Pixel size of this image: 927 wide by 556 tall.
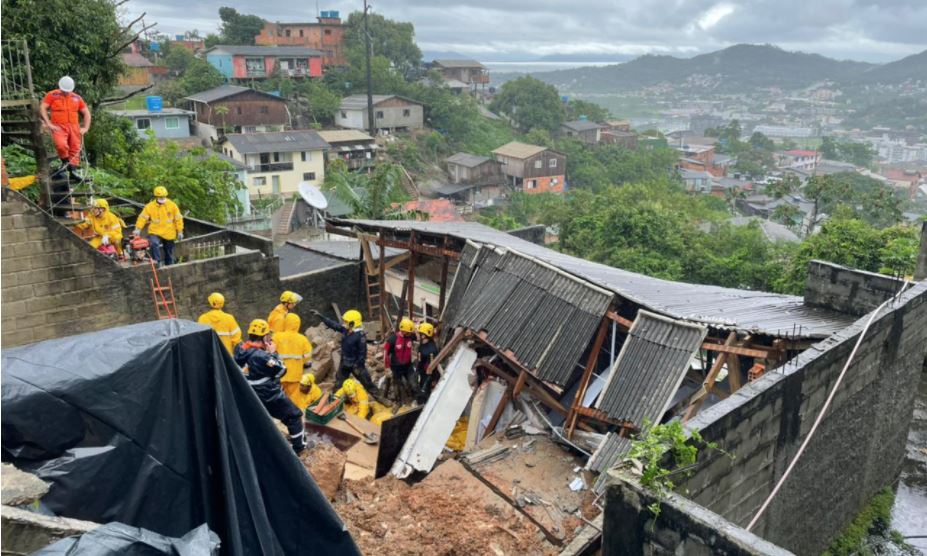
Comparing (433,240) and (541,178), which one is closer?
(433,240)

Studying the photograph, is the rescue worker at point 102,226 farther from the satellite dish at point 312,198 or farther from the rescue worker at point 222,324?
the satellite dish at point 312,198

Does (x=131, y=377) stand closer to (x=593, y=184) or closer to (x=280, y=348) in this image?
(x=280, y=348)

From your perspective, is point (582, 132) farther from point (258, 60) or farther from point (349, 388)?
point (349, 388)

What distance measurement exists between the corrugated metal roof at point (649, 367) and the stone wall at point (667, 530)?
2215mm

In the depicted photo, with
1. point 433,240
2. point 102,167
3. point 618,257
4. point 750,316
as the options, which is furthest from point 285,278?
point 618,257

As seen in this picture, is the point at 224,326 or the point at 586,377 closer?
the point at 586,377

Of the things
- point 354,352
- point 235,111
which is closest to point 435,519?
point 354,352

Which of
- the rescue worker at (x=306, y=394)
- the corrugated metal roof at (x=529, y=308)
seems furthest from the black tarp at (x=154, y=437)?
the rescue worker at (x=306, y=394)

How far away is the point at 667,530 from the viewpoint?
220 inches

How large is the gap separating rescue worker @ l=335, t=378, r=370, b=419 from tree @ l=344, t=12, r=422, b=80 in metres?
67.8

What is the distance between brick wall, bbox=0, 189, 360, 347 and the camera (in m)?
10.3

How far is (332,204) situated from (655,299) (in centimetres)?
3262

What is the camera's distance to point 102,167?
61.5 ft

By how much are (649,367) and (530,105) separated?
74.5 metres
